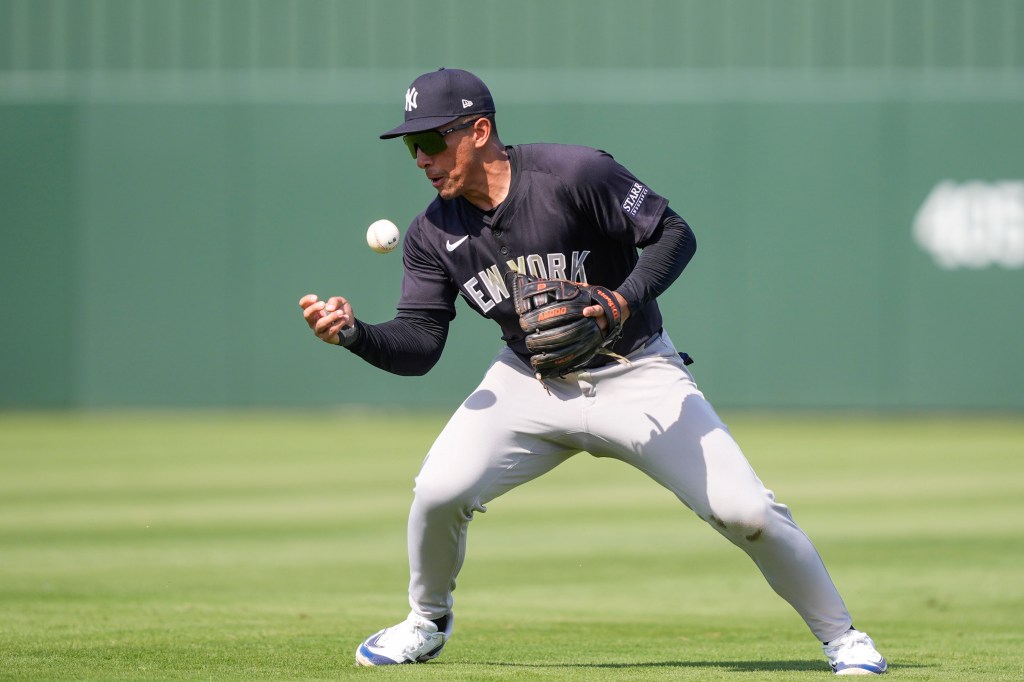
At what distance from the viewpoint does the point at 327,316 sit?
4.95 m

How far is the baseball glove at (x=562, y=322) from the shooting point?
4961mm

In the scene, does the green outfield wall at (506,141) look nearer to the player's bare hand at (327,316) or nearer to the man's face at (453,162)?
the man's face at (453,162)

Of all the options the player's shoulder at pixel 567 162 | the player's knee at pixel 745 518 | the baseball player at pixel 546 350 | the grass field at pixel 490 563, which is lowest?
the grass field at pixel 490 563

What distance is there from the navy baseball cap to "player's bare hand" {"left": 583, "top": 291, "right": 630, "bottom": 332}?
2.68 ft

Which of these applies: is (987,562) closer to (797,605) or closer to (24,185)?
(797,605)

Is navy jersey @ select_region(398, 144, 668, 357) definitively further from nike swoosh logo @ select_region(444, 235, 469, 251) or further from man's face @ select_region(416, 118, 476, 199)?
man's face @ select_region(416, 118, 476, 199)

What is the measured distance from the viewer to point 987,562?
28.0 feet

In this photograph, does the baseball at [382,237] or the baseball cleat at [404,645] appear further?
the baseball at [382,237]

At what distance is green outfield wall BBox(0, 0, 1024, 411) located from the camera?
699 inches

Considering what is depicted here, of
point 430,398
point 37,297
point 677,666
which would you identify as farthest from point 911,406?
point 677,666

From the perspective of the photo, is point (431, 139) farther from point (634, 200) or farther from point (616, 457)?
point (616, 457)

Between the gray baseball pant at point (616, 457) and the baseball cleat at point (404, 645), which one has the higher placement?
the gray baseball pant at point (616, 457)

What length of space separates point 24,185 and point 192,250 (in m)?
2.23

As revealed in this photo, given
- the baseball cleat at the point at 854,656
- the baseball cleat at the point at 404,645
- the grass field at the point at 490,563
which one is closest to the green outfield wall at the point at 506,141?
the grass field at the point at 490,563
